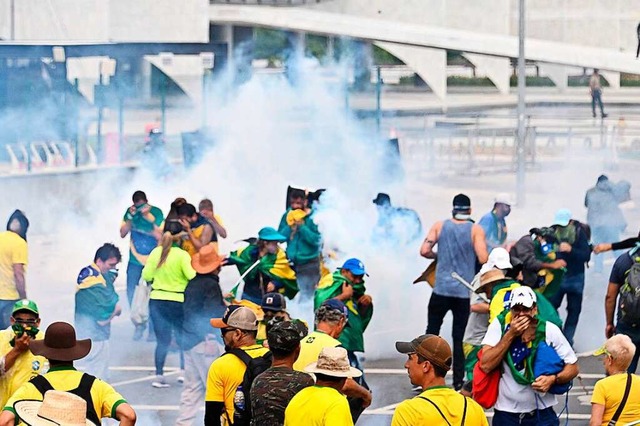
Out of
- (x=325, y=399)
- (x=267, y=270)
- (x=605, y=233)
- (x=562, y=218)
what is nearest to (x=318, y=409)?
(x=325, y=399)

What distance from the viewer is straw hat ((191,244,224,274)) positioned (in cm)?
1081

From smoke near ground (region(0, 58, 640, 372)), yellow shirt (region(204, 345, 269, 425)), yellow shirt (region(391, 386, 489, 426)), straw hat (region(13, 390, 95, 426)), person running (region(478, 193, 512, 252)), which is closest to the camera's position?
straw hat (region(13, 390, 95, 426))

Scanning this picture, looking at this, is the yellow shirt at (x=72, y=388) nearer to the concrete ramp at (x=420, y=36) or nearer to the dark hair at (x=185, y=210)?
the dark hair at (x=185, y=210)

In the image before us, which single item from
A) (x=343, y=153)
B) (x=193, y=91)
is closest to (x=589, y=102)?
(x=193, y=91)

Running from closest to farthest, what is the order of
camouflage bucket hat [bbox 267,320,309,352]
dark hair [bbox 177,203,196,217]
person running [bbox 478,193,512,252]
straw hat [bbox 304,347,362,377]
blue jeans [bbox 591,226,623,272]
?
straw hat [bbox 304,347,362,377]
camouflage bucket hat [bbox 267,320,309,352]
dark hair [bbox 177,203,196,217]
person running [bbox 478,193,512,252]
blue jeans [bbox 591,226,623,272]

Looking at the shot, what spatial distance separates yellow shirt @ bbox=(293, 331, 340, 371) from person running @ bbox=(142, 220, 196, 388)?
367cm

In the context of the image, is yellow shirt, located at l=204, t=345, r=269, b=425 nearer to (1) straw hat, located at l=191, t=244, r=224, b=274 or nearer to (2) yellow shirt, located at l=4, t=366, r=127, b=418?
(2) yellow shirt, located at l=4, t=366, r=127, b=418

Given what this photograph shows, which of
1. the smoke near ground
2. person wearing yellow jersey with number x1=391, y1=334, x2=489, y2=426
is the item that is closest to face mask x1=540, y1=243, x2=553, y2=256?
the smoke near ground

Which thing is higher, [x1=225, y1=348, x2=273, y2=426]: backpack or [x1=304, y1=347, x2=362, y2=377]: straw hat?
[x1=304, y1=347, x2=362, y2=377]: straw hat

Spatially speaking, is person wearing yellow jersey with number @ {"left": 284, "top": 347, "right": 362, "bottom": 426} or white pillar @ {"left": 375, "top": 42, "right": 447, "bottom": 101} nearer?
person wearing yellow jersey with number @ {"left": 284, "top": 347, "right": 362, "bottom": 426}

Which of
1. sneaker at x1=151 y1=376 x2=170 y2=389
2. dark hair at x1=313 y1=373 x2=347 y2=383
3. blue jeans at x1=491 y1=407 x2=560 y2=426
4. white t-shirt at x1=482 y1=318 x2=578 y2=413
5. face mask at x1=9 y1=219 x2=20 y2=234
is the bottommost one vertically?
sneaker at x1=151 y1=376 x2=170 y2=389

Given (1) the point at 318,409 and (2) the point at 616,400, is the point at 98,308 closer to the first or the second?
(2) the point at 616,400

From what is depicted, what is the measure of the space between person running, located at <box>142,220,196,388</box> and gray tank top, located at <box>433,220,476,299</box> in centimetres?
197

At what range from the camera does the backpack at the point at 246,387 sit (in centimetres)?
671
